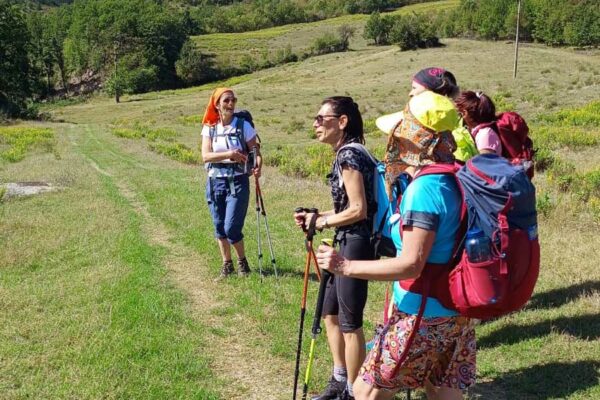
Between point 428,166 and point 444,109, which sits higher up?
point 444,109

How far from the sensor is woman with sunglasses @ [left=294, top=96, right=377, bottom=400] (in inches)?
148

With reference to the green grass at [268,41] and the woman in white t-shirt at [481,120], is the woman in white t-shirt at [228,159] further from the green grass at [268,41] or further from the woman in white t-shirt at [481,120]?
the green grass at [268,41]

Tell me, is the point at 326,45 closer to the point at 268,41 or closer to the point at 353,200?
the point at 268,41

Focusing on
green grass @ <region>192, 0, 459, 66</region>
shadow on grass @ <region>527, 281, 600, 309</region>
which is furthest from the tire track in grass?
green grass @ <region>192, 0, 459, 66</region>

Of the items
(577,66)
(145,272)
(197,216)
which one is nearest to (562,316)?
(145,272)

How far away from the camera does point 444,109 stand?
277 cm

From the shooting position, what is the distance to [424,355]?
2.88 metres

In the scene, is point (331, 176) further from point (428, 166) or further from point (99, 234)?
point (99, 234)

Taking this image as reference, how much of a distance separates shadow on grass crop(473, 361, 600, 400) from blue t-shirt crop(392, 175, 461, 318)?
2.05 m

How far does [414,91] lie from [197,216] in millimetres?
7848

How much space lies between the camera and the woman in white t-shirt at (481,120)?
484 cm

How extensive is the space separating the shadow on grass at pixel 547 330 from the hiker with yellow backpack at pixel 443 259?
262cm

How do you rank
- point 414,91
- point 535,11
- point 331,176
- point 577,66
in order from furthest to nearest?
1. point 535,11
2. point 577,66
3. point 331,176
4. point 414,91

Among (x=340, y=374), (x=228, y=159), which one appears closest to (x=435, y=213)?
(x=340, y=374)
